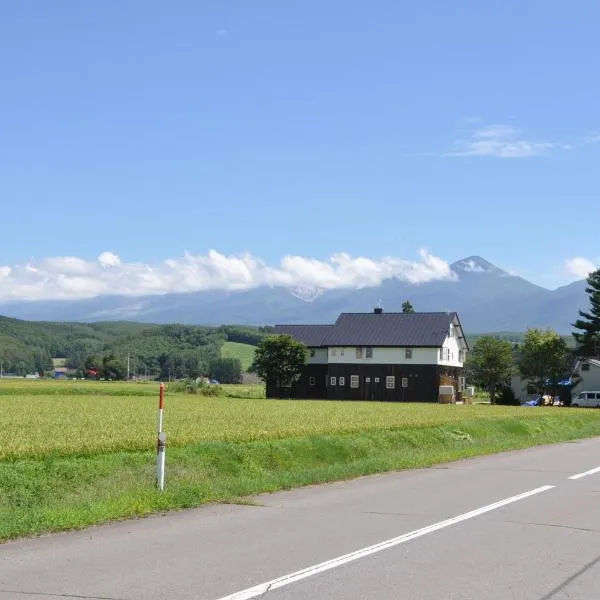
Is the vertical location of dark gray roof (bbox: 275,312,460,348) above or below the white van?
above

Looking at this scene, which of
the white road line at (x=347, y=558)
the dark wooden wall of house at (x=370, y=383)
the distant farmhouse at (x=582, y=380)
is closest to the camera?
the white road line at (x=347, y=558)

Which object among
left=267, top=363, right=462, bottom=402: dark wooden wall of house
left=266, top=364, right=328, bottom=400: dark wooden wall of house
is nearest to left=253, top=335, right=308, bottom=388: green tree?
left=267, top=363, right=462, bottom=402: dark wooden wall of house

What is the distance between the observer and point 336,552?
865 centimetres

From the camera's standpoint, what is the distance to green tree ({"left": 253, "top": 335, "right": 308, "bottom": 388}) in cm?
8325

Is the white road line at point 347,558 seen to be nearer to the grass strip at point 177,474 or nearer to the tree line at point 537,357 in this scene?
the grass strip at point 177,474

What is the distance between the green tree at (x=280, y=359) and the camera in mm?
83250

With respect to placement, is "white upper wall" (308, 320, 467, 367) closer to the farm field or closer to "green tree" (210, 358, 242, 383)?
the farm field

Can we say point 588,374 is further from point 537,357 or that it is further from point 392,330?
point 392,330

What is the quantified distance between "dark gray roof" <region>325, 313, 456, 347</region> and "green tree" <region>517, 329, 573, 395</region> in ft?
28.5

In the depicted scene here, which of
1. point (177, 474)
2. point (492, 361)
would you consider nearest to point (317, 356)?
point (492, 361)

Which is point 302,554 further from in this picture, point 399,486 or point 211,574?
point 399,486

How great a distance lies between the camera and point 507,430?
35562 millimetres

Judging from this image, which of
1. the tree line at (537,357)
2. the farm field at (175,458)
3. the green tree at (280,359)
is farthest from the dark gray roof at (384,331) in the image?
the farm field at (175,458)

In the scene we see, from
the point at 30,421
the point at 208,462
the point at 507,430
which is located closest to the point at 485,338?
the point at 507,430
